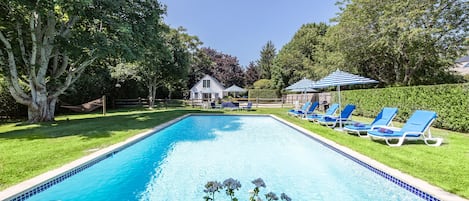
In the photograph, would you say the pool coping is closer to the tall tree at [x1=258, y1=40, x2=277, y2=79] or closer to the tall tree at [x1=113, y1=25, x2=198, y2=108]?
the tall tree at [x1=113, y1=25, x2=198, y2=108]

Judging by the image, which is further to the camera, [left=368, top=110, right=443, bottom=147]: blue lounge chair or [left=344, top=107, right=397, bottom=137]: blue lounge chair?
[left=344, top=107, right=397, bottom=137]: blue lounge chair

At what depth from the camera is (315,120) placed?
39.3 ft

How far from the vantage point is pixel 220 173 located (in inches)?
214

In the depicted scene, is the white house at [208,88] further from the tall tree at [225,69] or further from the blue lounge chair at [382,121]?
the blue lounge chair at [382,121]

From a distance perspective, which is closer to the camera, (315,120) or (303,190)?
(303,190)

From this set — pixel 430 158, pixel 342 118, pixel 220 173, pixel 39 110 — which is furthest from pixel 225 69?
pixel 430 158

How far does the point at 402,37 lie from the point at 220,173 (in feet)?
42.9

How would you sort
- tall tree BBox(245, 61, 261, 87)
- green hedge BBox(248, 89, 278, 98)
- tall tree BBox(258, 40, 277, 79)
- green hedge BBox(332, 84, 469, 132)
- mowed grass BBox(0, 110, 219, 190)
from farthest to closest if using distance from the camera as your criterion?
tall tree BBox(258, 40, 277, 79), tall tree BBox(245, 61, 261, 87), green hedge BBox(248, 89, 278, 98), green hedge BBox(332, 84, 469, 132), mowed grass BBox(0, 110, 219, 190)

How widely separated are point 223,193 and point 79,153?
3665 millimetres

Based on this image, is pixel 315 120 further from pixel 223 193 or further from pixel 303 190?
pixel 223 193

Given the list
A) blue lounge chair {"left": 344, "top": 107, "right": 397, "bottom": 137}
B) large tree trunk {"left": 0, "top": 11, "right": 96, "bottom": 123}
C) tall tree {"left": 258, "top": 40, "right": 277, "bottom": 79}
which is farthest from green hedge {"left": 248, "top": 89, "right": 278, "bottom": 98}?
blue lounge chair {"left": 344, "top": 107, "right": 397, "bottom": 137}

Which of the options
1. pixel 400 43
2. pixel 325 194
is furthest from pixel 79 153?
pixel 400 43

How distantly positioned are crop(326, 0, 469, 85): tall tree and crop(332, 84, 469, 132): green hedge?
3503 mm

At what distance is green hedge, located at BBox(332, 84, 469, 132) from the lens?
27.5ft
